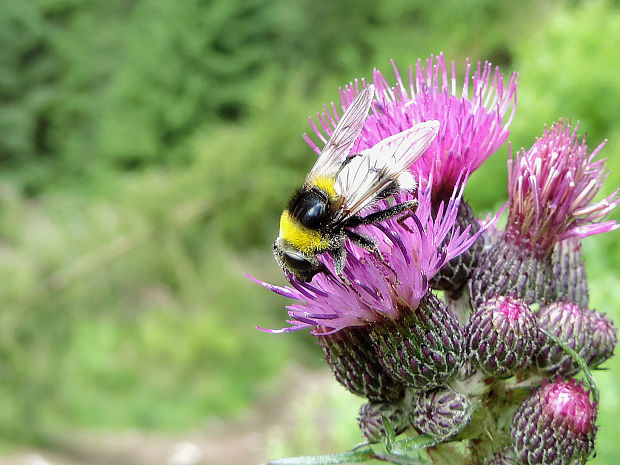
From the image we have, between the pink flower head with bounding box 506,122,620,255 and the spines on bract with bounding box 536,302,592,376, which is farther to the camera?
the pink flower head with bounding box 506,122,620,255

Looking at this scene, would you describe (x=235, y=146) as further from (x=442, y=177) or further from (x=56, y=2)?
(x=56, y=2)

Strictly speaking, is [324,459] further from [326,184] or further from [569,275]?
[569,275]

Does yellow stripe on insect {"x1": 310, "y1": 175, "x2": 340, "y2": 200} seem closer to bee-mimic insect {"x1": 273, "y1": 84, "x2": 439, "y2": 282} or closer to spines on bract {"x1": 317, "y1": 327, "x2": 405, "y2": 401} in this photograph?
bee-mimic insect {"x1": 273, "y1": 84, "x2": 439, "y2": 282}

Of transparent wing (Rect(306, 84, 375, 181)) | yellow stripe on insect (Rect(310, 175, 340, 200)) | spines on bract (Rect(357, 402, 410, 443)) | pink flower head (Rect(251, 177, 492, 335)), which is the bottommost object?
spines on bract (Rect(357, 402, 410, 443))

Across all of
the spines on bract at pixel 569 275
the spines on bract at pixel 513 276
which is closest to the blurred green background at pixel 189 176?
the spines on bract at pixel 569 275

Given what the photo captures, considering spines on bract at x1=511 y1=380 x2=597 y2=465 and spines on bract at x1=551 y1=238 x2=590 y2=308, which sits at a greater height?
spines on bract at x1=551 y1=238 x2=590 y2=308

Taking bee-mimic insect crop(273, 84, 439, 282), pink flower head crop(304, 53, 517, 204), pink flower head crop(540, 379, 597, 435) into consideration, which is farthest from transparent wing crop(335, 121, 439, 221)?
pink flower head crop(540, 379, 597, 435)

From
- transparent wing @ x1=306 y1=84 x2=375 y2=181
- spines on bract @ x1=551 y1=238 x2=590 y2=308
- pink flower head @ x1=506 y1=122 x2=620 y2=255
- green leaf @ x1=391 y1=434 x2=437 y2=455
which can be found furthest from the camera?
spines on bract @ x1=551 y1=238 x2=590 y2=308

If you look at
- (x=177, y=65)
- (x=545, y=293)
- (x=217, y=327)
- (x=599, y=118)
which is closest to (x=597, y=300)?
(x=545, y=293)
